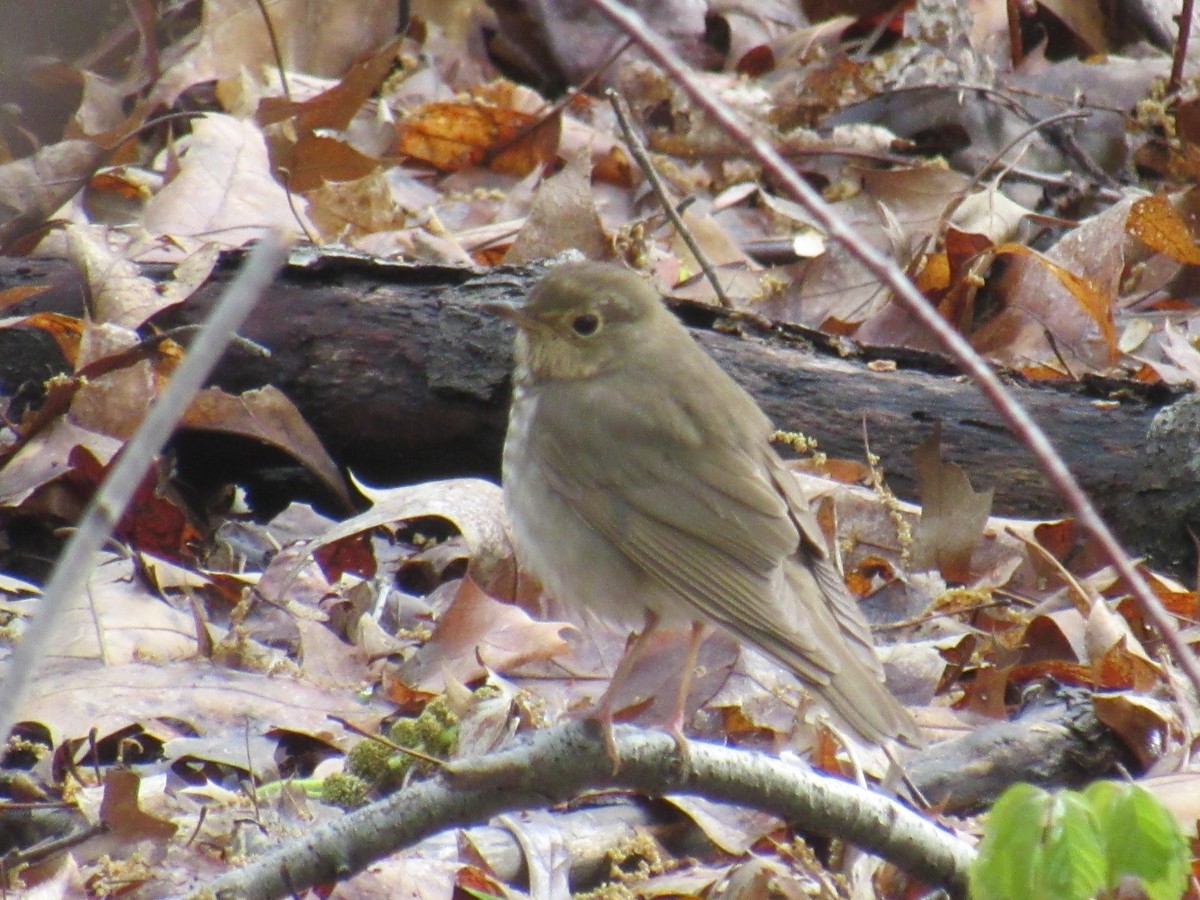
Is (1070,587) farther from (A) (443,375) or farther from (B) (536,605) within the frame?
(A) (443,375)

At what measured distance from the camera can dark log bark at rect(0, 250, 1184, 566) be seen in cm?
518

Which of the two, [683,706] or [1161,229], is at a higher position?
[683,706]

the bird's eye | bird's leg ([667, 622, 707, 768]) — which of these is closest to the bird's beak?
the bird's eye

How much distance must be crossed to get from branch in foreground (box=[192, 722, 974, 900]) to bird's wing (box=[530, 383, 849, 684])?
540 millimetres

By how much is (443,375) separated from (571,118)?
11.5 feet

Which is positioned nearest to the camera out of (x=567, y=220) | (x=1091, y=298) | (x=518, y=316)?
(x=518, y=316)

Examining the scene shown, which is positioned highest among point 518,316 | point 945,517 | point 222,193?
point 518,316

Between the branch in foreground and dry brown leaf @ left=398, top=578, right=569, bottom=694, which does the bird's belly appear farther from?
the branch in foreground

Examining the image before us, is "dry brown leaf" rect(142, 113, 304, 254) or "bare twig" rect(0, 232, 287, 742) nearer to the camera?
"bare twig" rect(0, 232, 287, 742)

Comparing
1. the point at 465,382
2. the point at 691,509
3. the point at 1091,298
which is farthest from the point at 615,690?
the point at 1091,298

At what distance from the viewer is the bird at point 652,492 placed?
3.56m

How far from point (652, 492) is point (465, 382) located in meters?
1.50

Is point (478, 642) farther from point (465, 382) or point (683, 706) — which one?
point (465, 382)

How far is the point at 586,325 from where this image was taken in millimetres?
4242
